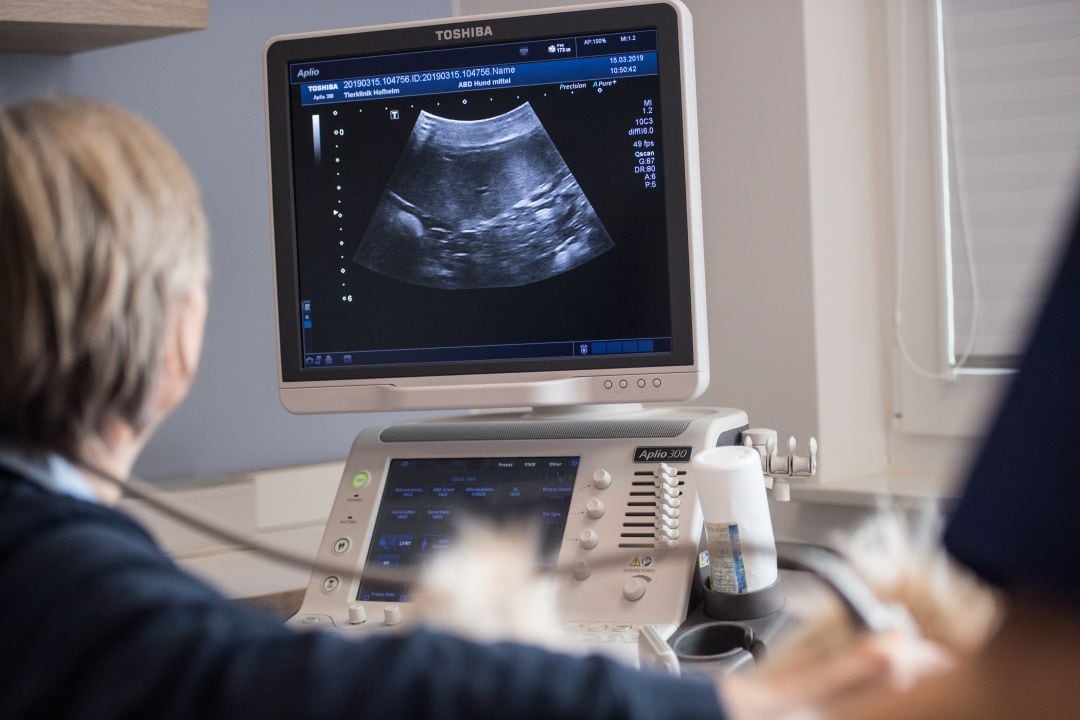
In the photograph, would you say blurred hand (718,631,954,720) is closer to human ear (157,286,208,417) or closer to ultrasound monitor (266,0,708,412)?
human ear (157,286,208,417)

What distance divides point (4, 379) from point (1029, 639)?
509 mm

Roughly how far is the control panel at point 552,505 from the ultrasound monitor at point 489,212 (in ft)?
0.18

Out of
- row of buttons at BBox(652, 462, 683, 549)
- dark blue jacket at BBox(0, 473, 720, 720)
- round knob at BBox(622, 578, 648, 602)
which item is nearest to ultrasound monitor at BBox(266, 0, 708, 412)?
row of buttons at BBox(652, 462, 683, 549)

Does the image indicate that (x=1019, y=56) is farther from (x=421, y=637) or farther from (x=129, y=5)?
(x=421, y=637)

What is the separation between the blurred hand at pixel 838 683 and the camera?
54 cm

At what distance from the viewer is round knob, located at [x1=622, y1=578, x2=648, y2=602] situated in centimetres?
127

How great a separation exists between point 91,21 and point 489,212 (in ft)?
2.04

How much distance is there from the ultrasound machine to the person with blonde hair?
0.72 m

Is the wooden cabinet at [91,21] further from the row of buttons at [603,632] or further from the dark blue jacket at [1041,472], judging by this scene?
the dark blue jacket at [1041,472]

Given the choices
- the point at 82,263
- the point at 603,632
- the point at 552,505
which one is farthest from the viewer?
the point at 552,505

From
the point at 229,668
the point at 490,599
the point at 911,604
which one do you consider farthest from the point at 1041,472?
the point at 229,668

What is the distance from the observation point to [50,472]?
2.11 ft

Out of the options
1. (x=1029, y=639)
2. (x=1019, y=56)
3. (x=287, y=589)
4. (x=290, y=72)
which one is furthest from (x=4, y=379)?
(x=1019, y=56)

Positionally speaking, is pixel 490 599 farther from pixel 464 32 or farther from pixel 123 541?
pixel 464 32
